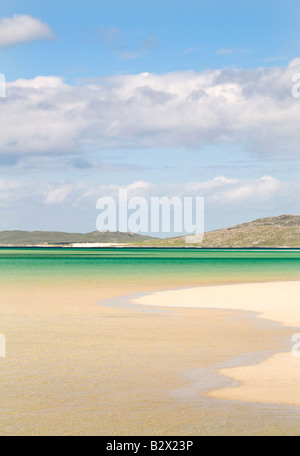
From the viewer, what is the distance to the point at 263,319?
25.9 meters

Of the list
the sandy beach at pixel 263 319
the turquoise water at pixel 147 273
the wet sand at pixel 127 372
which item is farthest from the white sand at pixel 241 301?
the turquoise water at pixel 147 273

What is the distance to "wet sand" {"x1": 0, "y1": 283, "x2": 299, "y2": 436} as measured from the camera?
35.8ft

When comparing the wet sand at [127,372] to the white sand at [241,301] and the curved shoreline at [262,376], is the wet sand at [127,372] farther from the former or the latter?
the white sand at [241,301]

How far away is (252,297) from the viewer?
120ft

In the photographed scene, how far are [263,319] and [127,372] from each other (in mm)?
12212

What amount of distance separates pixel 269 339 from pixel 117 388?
8342 millimetres

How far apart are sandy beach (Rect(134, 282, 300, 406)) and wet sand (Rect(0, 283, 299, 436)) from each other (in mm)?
612

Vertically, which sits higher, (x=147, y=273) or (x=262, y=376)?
(x=262, y=376)

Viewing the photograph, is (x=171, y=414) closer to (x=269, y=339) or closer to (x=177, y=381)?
(x=177, y=381)

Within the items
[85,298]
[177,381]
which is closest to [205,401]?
[177,381]

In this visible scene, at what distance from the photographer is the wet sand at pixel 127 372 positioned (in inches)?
430

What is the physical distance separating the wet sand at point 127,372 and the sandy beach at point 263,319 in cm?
61

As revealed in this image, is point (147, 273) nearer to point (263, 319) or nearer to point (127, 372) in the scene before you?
point (263, 319)

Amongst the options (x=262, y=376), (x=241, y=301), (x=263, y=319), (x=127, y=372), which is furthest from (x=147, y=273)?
(x=262, y=376)
